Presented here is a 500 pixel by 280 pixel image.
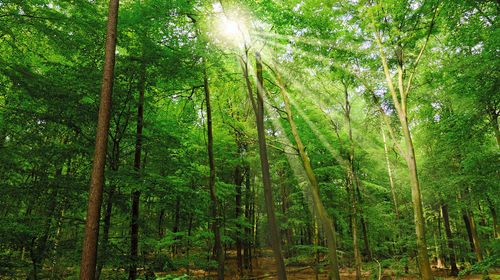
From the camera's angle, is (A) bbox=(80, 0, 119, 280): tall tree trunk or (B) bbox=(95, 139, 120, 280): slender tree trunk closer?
(A) bbox=(80, 0, 119, 280): tall tree trunk

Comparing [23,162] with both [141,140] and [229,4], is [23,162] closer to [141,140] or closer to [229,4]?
[141,140]

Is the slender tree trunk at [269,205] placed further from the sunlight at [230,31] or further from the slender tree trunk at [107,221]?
the slender tree trunk at [107,221]

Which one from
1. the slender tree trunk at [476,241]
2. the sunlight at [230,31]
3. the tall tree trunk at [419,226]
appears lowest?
the slender tree trunk at [476,241]

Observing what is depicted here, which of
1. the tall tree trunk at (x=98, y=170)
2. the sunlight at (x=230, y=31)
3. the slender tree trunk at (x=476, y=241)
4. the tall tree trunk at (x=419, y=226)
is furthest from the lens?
the slender tree trunk at (x=476, y=241)

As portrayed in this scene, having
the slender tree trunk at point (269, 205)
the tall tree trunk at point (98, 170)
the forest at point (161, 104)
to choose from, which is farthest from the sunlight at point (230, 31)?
the tall tree trunk at point (98, 170)

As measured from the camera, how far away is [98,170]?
3977mm

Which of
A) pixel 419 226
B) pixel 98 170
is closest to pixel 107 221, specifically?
pixel 98 170

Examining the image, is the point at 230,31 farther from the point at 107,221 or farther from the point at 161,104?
the point at 107,221

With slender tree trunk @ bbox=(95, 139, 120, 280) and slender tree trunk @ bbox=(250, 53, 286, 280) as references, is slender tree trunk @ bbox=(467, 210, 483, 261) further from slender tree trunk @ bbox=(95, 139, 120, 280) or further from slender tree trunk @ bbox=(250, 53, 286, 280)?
slender tree trunk @ bbox=(95, 139, 120, 280)

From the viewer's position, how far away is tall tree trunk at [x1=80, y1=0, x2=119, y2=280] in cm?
360

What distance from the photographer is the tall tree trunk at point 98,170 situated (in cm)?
360

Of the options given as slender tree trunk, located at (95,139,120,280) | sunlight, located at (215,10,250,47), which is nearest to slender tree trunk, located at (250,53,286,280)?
sunlight, located at (215,10,250,47)

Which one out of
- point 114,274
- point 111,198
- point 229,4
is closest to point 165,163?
point 111,198

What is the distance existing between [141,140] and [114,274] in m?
3.63
